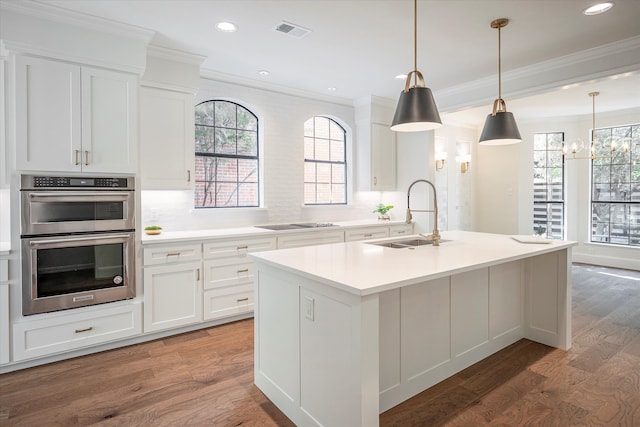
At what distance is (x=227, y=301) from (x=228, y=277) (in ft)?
0.80

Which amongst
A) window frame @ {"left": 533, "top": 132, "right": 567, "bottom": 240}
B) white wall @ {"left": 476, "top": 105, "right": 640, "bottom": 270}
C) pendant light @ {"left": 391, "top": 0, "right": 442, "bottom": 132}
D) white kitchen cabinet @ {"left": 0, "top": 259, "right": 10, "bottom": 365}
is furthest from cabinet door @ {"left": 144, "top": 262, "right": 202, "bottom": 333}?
window frame @ {"left": 533, "top": 132, "right": 567, "bottom": 240}

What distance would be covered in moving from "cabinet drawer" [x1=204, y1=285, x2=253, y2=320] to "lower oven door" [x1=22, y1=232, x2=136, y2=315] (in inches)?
27.8

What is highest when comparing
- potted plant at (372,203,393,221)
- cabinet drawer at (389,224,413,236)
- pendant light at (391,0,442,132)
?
pendant light at (391,0,442,132)

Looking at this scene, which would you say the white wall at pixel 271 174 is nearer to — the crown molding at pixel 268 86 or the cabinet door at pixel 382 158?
the crown molding at pixel 268 86

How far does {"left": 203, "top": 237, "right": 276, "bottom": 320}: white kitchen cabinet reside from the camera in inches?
140

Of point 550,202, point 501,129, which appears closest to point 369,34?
point 501,129

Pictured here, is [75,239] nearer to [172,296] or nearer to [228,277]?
[172,296]

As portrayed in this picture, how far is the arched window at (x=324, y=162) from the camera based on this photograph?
17.2ft

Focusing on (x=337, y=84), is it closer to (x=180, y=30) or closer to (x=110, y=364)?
(x=180, y=30)

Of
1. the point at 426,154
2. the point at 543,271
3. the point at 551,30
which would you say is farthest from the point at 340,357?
the point at 426,154

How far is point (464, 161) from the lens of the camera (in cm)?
691

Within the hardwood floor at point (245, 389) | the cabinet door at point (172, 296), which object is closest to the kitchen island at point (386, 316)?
the hardwood floor at point (245, 389)

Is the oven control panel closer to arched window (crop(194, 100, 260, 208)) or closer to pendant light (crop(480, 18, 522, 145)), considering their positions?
arched window (crop(194, 100, 260, 208))

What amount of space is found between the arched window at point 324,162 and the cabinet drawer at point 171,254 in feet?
6.95
